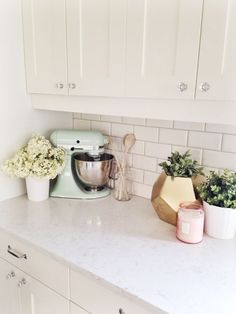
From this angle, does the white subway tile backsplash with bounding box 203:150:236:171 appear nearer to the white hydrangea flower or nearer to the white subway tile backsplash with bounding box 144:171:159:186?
the white subway tile backsplash with bounding box 144:171:159:186

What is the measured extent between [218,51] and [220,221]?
0.62 m

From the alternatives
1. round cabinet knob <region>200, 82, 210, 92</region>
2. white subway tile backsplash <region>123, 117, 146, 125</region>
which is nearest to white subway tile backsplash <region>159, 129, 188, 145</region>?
white subway tile backsplash <region>123, 117, 146, 125</region>

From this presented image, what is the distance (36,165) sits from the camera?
1.42 m

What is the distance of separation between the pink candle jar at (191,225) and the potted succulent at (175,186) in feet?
0.31

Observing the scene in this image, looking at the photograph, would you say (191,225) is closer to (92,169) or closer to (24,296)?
(92,169)

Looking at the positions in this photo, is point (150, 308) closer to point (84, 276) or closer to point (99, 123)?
point (84, 276)

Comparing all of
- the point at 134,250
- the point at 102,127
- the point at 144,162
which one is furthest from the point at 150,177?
the point at 134,250

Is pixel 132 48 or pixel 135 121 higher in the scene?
pixel 132 48

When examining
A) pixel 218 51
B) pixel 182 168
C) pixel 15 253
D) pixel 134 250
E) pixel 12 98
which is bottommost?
pixel 15 253

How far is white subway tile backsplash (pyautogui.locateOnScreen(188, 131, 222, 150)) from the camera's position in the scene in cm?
127

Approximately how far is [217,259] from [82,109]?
0.82 metres

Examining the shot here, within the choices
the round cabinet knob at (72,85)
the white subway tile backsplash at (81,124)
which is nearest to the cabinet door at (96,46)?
the round cabinet knob at (72,85)

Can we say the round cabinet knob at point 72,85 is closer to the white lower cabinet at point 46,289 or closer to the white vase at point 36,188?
the white vase at point 36,188

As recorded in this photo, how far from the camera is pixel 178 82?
984 millimetres
